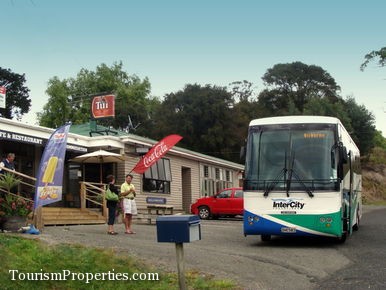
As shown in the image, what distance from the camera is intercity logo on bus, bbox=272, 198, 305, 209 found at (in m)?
13.1

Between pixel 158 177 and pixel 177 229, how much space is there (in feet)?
63.4

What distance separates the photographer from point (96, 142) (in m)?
22.5

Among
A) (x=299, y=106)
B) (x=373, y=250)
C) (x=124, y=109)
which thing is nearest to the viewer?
(x=373, y=250)

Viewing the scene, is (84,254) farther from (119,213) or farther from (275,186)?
(119,213)

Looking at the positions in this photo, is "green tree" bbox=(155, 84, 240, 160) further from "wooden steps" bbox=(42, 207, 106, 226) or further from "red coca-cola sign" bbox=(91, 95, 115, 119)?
"wooden steps" bbox=(42, 207, 106, 226)

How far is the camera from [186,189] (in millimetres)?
30109

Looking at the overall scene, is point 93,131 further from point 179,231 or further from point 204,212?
point 179,231

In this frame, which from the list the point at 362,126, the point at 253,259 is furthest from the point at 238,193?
the point at 362,126

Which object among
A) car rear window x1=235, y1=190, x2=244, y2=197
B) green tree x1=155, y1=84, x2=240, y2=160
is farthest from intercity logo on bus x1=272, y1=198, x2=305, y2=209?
green tree x1=155, y1=84, x2=240, y2=160

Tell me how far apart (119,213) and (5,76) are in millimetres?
41907

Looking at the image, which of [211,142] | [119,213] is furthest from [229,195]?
[211,142]

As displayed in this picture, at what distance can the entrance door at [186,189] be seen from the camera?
30.0 m

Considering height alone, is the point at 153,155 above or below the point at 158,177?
above

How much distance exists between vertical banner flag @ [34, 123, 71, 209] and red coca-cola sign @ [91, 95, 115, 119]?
1363 cm
